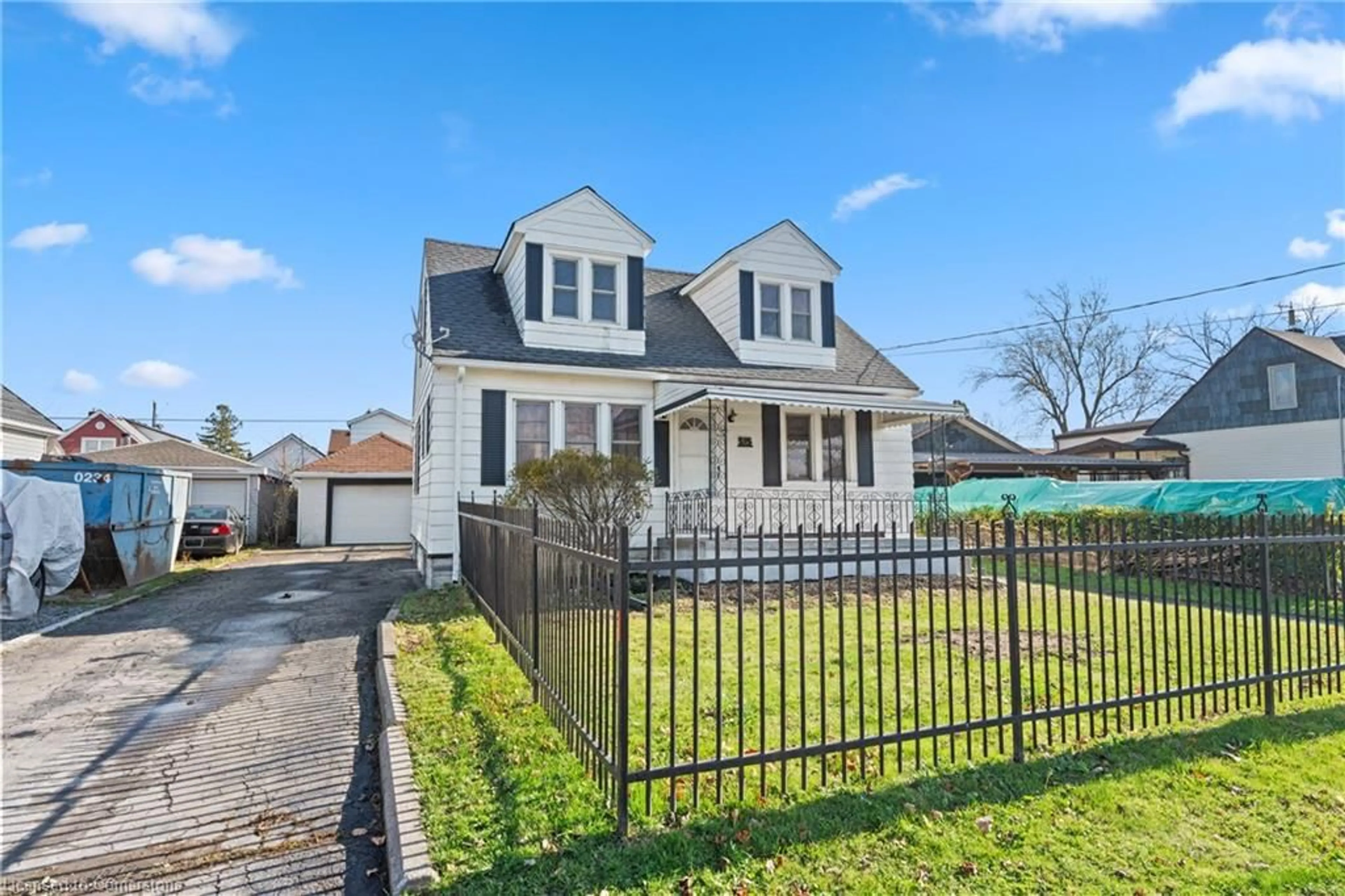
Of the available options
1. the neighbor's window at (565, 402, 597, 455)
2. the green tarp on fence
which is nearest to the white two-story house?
the neighbor's window at (565, 402, 597, 455)

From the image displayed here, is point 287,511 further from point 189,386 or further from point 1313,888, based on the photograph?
point 189,386

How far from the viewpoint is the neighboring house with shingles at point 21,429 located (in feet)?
56.2

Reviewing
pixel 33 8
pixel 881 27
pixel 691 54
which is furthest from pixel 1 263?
pixel 881 27

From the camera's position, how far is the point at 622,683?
3242 millimetres

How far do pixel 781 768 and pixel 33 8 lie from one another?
1062 centimetres

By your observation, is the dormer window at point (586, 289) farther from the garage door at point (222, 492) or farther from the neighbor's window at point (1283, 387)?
the neighbor's window at point (1283, 387)

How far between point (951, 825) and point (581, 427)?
9.78 meters

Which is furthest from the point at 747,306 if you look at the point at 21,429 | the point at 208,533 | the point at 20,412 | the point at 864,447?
the point at 20,412

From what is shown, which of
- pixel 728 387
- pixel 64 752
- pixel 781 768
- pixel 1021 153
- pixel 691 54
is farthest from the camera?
pixel 1021 153

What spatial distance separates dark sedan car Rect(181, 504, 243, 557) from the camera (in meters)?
17.6

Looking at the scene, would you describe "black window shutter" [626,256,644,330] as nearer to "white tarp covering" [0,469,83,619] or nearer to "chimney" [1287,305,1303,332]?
"white tarp covering" [0,469,83,619]

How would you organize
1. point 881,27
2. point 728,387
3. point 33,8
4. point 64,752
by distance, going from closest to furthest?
1. point 64,752
2. point 33,8
3. point 881,27
4. point 728,387

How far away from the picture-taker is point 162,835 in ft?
11.4

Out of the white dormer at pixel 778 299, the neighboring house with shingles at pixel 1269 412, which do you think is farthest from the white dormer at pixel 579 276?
the neighboring house with shingles at pixel 1269 412
